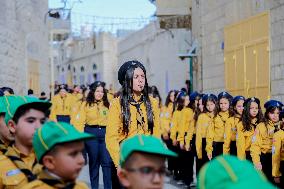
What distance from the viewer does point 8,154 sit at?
14.6 ft

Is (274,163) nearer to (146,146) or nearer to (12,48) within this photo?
(146,146)

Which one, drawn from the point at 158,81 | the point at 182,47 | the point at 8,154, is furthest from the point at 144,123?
the point at 158,81

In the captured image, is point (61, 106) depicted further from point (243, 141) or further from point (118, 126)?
point (118, 126)

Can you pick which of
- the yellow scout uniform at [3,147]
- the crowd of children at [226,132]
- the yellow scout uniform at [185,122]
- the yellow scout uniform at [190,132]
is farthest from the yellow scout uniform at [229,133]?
the yellow scout uniform at [3,147]

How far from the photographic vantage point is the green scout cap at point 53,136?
3.48 m

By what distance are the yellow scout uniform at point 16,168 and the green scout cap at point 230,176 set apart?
190 centimetres

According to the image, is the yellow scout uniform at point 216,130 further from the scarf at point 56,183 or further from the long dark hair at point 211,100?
the scarf at point 56,183

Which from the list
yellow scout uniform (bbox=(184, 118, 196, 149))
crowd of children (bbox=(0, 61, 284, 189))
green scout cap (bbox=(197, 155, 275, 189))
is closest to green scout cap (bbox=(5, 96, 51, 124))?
crowd of children (bbox=(0, 61, 284, 189))

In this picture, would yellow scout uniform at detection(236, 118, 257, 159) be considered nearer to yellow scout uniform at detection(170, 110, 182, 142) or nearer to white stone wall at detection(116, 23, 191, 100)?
yellow scout uniform at detection(170, 110, 182, 142)

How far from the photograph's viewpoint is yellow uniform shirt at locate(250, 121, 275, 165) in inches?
329

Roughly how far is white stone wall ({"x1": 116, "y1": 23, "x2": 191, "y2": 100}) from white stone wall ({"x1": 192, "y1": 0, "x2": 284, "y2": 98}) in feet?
8.32

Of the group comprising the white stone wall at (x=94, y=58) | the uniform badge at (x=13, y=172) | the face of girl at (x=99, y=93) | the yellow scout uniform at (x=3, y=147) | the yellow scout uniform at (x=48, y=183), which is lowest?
the uniform badge at (x=13, y=172)

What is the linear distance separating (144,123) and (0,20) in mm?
11871

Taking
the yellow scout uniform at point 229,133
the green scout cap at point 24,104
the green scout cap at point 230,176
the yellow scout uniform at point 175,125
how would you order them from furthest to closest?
the yellow scout uniform at point 175,125 → the yellow scout uniform at point 229,133 → the green scout cap at point 24,104 → the green scout cap at point 230,176
